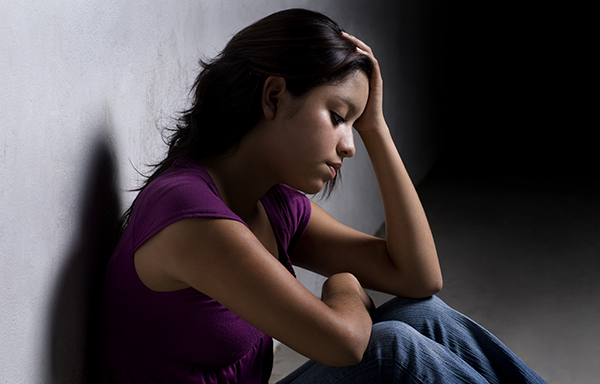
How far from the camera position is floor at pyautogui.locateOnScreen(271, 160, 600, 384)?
2227 mm

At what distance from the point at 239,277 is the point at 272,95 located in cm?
36

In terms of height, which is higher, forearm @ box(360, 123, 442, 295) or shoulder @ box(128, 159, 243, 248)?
shoulder @ box(128, 159, 243, 248)

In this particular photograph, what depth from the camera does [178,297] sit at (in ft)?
3.26

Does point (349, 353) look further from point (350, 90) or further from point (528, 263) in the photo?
point (528, 263)

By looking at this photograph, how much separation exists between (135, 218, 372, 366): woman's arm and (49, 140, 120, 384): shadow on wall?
0.43 feet

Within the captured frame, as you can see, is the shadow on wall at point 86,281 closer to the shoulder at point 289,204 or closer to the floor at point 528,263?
the shoulder at point 289,204

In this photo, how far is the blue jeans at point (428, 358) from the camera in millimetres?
1090

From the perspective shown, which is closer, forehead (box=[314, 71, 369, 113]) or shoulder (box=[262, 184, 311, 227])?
forehead (box=[314, 71, 369, 113])

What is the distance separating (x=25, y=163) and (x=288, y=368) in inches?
59.7

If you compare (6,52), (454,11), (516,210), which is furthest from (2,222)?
(454,11)

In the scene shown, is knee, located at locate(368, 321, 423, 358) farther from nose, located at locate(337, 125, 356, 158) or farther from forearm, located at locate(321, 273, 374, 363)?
nose, located at locate(337, 125, 356, 158)

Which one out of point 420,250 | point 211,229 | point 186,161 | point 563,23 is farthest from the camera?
point 563,23

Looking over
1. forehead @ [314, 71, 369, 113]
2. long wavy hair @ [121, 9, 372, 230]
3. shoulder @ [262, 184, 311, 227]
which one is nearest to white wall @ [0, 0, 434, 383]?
long wavy hair @ [121, 9, 372, 230]

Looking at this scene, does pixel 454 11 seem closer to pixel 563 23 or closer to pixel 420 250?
pixel 563 23
